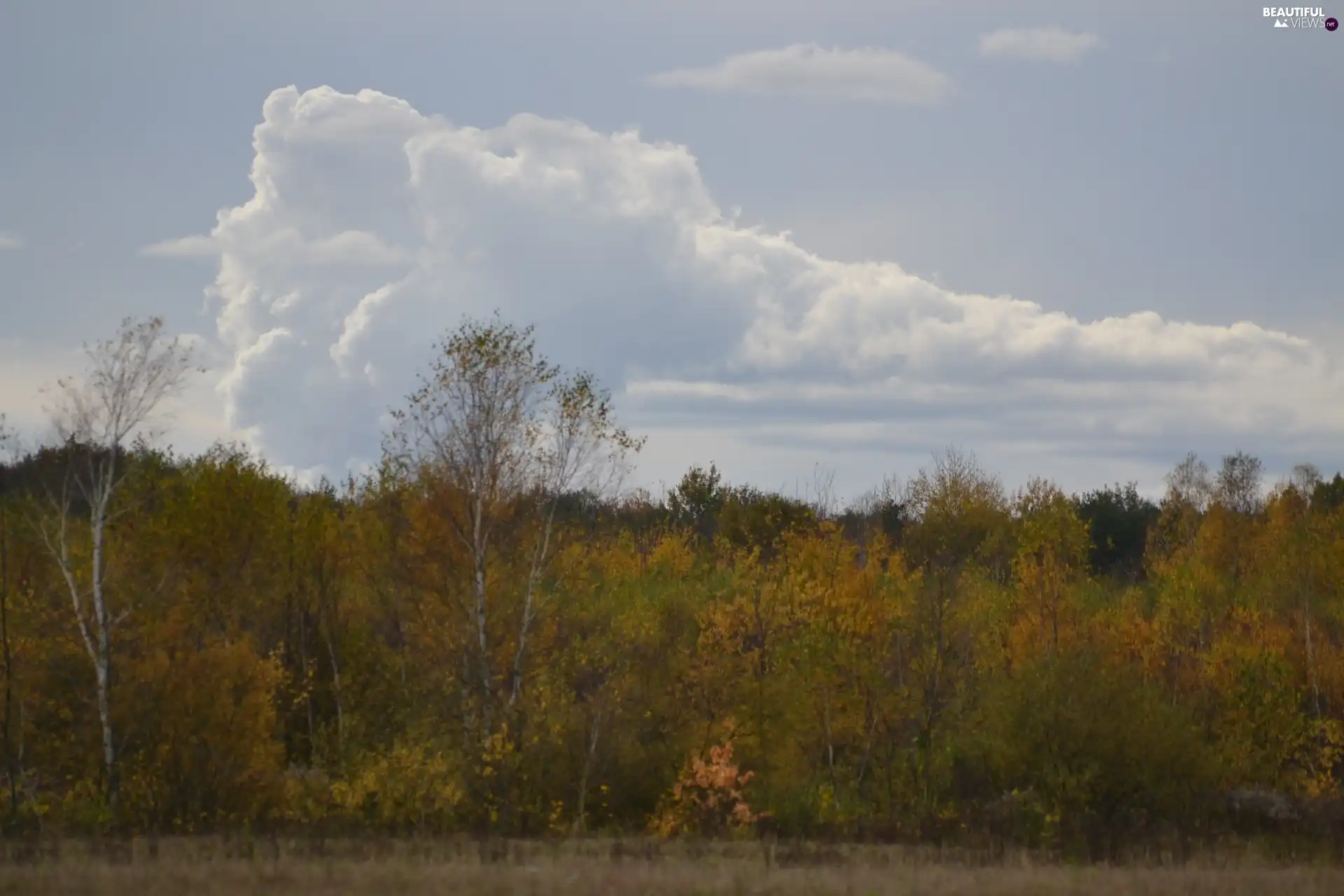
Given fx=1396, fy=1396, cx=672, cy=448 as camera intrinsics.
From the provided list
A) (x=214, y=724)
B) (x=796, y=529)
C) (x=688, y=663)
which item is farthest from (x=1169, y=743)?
(x=796, y=529)

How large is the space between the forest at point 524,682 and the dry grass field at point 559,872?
11.5 ft

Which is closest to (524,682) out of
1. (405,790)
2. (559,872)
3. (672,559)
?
(405,790)

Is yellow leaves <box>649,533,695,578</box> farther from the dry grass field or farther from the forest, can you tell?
the dry grass field

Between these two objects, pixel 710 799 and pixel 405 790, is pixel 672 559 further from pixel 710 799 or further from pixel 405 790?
pixel 405 790

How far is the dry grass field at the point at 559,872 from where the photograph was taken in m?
17.7

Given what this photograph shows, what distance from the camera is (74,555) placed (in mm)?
34219

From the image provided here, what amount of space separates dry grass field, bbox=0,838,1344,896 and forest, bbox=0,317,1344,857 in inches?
137

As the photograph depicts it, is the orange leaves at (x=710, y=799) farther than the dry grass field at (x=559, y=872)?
Yes

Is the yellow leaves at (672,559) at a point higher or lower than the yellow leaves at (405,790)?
higher

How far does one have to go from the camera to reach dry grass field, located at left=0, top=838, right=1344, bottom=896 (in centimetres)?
1770

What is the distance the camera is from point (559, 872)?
19.2 meters

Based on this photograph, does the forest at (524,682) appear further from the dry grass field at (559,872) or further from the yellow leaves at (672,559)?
the yellow leaves at (672,559)

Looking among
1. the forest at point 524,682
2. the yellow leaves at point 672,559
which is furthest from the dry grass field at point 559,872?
the yellow leaves at point 672,559

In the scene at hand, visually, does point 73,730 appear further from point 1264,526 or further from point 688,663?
point 1264,526
